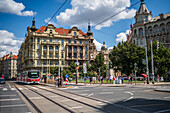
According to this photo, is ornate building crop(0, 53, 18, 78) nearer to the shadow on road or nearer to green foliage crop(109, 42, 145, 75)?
green foliage crop(109, 42, 145, 75)

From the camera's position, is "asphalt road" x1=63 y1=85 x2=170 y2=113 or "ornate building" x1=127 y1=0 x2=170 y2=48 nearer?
"asphalt road" x1=63 y1=85 x2=170 y2=113

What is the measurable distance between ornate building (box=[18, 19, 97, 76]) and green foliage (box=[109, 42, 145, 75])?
29578 millimetres

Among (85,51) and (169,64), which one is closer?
(169,64)

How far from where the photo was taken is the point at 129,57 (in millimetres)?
47094

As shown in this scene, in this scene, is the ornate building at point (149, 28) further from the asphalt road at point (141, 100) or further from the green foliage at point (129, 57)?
the asphalt road at point (141, 100)

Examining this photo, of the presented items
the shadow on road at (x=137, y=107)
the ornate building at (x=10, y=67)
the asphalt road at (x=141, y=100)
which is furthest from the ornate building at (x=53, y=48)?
the ornate building at (x=10, y=67)

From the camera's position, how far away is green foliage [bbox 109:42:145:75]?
155 feet

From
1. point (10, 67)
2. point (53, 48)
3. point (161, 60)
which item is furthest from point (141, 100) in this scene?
point (10, 67)

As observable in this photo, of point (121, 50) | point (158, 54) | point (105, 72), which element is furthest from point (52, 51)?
point (158, 54)

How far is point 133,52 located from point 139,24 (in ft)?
67.5

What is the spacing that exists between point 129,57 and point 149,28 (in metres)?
21.4

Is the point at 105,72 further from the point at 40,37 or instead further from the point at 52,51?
the point at 40,37

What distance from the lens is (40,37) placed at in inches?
2933

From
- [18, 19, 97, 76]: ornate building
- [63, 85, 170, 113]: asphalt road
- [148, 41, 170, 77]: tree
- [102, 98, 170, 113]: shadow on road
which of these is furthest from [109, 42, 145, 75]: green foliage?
[102, 98, 170, 113]: shadow on road
